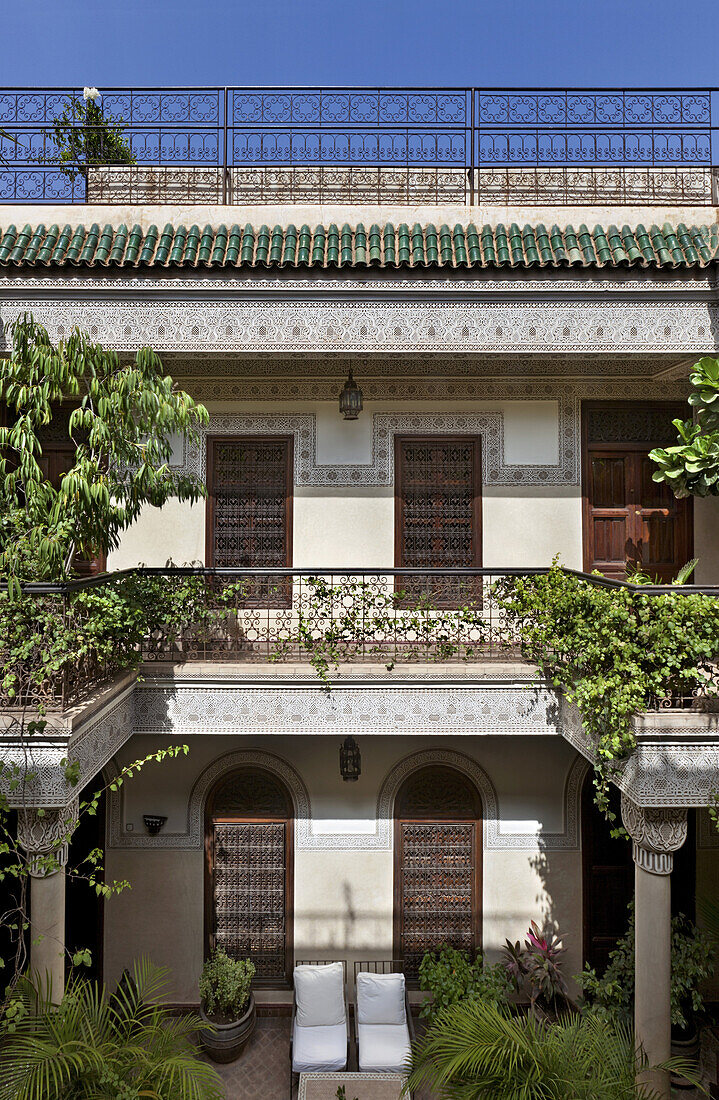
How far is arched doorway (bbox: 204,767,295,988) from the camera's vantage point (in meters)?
6.39

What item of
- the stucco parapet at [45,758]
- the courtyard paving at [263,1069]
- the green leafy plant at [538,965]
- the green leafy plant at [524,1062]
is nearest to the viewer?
the green leafy plant at [524,1062]

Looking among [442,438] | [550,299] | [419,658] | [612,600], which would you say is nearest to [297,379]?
[442,438]

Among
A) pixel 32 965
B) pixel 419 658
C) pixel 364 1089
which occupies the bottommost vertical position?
pixel 364 1089

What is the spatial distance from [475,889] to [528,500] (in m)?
3.52

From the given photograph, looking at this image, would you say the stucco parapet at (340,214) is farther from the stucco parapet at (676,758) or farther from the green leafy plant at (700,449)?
the stucco parapet at (676,758)

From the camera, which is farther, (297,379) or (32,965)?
(297,379)

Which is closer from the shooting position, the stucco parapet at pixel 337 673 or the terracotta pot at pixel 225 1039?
the stucco parapet at pixel 337 673

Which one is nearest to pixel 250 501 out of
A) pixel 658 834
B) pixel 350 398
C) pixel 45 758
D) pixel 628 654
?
pixel 350 398

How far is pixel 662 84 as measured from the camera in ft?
21.3

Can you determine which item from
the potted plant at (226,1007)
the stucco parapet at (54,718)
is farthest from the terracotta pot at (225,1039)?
the stucco parapet at (54,718)

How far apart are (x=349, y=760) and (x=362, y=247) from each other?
418 cm

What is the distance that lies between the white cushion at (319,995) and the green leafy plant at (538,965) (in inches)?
57.3

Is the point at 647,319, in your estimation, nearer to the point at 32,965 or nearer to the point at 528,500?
the point at 528,500

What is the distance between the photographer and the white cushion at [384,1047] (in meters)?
5.20
